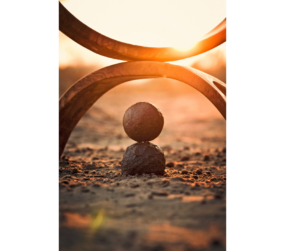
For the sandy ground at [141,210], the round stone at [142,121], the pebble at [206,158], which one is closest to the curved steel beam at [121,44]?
the round stone at [142,121]

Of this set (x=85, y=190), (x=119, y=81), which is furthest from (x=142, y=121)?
(x=85, y=190)

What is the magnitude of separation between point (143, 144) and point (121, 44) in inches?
73.3

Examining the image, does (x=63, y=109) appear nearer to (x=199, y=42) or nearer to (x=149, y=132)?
(x=149, y=132)

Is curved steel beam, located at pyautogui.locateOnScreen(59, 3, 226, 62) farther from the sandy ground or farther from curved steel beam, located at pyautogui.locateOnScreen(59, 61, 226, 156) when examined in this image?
the sandy ground

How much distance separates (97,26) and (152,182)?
3018mm

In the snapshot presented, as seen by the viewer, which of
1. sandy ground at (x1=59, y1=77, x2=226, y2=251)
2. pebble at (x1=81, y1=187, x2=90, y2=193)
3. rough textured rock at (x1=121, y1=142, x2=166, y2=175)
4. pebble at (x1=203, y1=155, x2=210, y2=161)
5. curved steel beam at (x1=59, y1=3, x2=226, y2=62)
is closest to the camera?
sandy ground at (x1=59, y1=77, x2=226, y2=251)

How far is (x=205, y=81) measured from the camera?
4.27 m

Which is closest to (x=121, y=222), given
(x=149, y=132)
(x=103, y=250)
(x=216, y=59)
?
(x=103, y=250)

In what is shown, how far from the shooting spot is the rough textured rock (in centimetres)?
452

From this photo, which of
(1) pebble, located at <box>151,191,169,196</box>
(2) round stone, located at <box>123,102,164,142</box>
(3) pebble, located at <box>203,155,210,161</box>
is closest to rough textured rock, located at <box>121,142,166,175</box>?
(2) round stone, located at <box>123,102,164,142</box>

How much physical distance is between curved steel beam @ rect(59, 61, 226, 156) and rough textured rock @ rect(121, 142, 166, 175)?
4.28ft

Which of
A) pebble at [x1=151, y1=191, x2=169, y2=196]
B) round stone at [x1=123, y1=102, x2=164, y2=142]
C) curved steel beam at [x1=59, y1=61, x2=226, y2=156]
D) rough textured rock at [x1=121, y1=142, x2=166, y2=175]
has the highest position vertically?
curved steel beam at [x1=59, y1=61, x2=226, y2=156]

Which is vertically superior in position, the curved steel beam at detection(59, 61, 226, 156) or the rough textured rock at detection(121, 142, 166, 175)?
the curved steel beam at detection(59, 61, 226, 156)

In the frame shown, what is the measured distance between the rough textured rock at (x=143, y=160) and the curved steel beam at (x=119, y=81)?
130 cm
